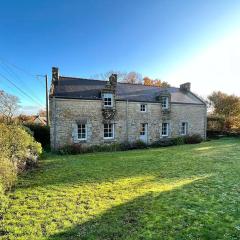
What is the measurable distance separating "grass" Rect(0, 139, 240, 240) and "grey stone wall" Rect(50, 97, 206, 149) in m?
7.70

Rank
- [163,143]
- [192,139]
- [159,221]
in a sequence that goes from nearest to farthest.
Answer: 1. [159,221]
2. [163,143]
3. [192,139]

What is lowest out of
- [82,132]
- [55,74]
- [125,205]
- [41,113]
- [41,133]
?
[125,205]

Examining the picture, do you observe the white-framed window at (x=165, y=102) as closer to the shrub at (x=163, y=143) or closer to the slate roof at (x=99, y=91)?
the slate roof at (x=99, y=91)

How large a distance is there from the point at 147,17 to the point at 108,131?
9871 mm

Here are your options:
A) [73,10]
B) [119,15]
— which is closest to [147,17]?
[119,15]

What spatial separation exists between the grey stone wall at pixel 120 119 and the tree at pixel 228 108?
7.78 m

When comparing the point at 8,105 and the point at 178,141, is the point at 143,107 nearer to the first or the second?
the point at 178,141

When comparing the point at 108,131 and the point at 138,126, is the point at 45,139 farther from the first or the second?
the point at 138,126

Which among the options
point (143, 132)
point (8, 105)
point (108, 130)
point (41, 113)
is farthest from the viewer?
point (41, 113)

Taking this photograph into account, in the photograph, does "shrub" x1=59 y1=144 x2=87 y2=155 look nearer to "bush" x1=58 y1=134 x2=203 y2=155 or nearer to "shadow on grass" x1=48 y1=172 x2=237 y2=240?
"bush" x1=58 y1=134 x2=203 y2=155

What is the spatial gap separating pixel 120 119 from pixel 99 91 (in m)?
3.23

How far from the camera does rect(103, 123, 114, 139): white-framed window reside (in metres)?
18.5

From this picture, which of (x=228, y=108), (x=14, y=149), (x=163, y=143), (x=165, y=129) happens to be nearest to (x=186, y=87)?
(x=165, y=129)

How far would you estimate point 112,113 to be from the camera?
1830 cm
